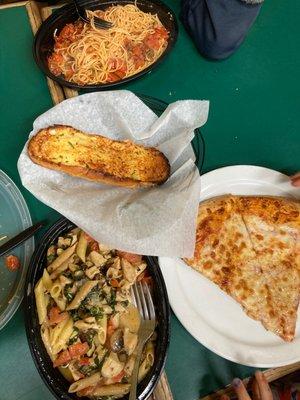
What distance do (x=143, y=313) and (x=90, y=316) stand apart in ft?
0.60

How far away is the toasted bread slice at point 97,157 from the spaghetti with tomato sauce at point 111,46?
31 cm

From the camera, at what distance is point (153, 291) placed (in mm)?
1469

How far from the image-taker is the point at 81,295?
140cm

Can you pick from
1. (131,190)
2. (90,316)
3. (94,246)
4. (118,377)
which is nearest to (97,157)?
(131,190)

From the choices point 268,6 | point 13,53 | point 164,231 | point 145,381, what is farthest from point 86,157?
point 268,6

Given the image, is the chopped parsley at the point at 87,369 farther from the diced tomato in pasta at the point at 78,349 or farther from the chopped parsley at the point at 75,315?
the chopped parsley at the point at 75,315

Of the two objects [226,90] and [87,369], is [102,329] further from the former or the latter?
[226,90]

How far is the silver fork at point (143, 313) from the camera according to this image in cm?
137

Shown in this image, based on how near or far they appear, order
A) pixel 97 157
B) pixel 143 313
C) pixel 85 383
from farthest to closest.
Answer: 1. pixel 97 157
2. pixel 143 313
3. pixel 85 383

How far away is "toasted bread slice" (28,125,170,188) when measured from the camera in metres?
1.49

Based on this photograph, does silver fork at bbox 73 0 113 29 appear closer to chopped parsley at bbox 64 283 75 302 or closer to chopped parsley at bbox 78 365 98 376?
chopped parsley at bbox 64 283 75 302

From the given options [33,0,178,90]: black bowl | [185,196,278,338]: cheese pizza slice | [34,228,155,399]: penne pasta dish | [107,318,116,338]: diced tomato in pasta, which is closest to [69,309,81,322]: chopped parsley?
[34,228,155,399]: penne pasta dish

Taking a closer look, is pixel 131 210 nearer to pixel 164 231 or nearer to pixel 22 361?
pixel 164 231

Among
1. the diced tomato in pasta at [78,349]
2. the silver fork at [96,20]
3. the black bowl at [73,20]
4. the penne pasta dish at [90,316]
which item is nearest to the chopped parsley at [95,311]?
the penne pasta dish at [90,316]
